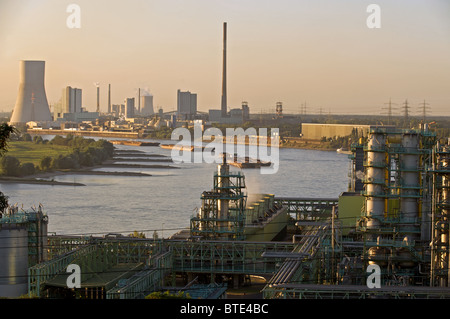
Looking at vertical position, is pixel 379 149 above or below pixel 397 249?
above

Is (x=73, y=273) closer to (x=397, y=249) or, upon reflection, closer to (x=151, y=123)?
(x=397, y=249)

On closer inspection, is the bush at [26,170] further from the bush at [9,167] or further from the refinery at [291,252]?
the refinery at [291,252]

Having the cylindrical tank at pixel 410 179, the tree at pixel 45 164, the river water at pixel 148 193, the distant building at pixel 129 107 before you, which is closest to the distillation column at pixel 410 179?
the cylindrical tank at pixel 410 179

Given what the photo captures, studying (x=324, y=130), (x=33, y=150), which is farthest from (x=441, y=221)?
(x=324, y=130)

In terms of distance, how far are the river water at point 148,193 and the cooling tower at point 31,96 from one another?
1665 centimetres

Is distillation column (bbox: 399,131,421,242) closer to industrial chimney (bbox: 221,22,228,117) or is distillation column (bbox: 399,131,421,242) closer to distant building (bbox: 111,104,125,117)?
industrial chimney (bbox: 221,22,228,117)

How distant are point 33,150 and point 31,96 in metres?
13.0

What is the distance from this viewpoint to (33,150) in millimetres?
31047

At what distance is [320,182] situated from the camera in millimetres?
20453

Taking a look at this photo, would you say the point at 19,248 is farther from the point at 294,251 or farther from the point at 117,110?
the point at 117,110

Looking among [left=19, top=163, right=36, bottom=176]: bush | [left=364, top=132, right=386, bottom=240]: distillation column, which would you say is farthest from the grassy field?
[left=364, top=132, right=386, bottom=240]: distillation column
